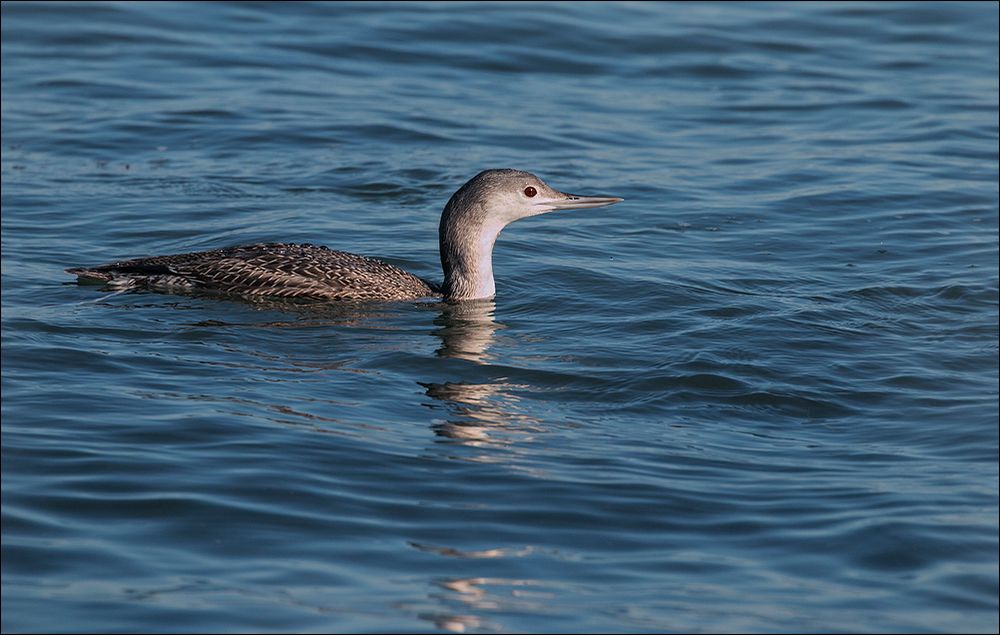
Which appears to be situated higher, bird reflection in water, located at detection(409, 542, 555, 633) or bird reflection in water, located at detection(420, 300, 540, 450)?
bird reflection in water, located at detection(420, 300, 540, 450)

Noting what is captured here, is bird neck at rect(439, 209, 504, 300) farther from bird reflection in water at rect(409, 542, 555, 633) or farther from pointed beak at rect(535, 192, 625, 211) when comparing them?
bird reflection in water at rect(409, 542, 555, 633)

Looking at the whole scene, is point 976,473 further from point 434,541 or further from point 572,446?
point 434,541

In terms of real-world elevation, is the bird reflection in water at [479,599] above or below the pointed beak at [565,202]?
below

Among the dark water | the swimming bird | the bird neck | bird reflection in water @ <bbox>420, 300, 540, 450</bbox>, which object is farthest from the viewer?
the bird neck

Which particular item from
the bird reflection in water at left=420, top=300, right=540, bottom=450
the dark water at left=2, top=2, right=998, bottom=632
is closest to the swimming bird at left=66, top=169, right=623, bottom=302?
the dark water at left=2, top=2, right=998, bottom=632

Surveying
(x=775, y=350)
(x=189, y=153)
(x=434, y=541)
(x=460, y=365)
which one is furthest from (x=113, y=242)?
(x=434, y=541)

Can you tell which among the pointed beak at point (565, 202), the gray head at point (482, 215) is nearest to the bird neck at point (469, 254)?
the gray head at point (482, 215)

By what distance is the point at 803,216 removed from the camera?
46.3 ft

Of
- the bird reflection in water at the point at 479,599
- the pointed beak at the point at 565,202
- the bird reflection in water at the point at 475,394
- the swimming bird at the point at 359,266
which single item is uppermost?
the pointed beak at the point at 565,202

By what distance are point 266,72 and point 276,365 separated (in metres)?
9.86

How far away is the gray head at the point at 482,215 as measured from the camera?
11.7 meters

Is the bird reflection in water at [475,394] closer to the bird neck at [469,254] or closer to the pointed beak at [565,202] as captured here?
the bird neck at [469,254]

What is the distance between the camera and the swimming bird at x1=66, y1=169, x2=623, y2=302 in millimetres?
11258

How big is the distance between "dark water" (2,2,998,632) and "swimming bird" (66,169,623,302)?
169mm
